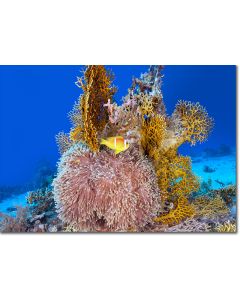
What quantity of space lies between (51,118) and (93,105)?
160 inches

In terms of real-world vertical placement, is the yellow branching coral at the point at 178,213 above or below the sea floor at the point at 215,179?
below

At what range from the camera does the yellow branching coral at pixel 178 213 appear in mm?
3604

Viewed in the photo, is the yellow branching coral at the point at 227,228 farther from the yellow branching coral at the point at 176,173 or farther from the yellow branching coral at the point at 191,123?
the yellow branching coral at the point at 191,123

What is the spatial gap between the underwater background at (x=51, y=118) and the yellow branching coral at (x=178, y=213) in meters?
0.40

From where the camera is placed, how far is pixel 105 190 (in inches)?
125

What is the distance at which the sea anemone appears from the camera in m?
3.19

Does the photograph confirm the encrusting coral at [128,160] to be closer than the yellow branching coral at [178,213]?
Yes

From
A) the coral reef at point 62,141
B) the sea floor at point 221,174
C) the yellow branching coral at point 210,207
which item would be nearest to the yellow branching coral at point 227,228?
the yellow branching coral at point 210,207
